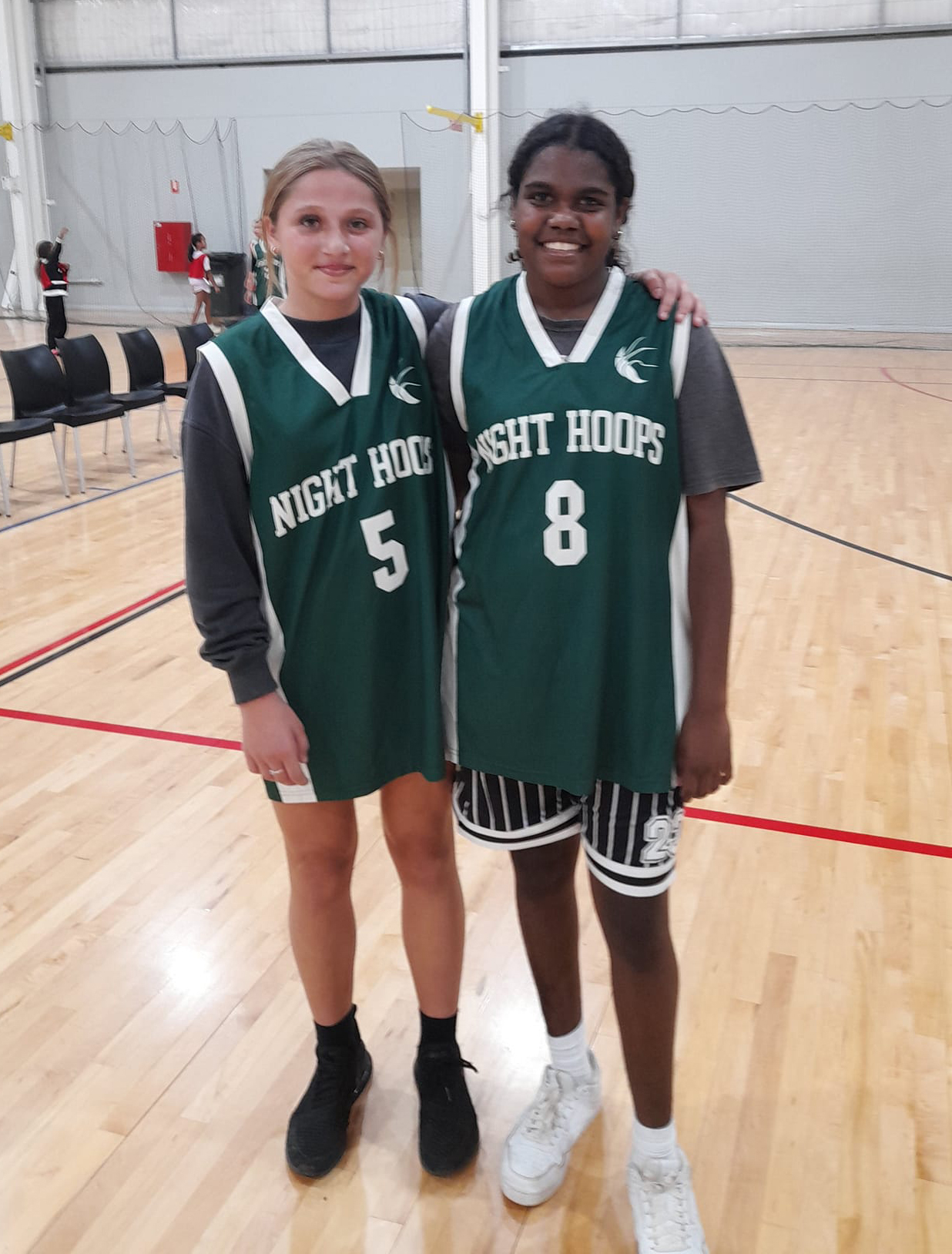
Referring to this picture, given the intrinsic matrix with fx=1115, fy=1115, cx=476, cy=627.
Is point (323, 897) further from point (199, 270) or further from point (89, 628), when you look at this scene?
point (199, 270)

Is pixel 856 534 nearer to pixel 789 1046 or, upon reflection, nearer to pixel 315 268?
pixel 789 1046

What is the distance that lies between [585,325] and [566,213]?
0.13m

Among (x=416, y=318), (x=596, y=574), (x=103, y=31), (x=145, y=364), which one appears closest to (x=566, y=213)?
(x=416, y=318)

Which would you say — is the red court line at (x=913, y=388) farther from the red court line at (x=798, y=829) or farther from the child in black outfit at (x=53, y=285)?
the child in black outfit at (x=53, y=285)

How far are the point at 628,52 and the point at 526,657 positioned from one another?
1390cm

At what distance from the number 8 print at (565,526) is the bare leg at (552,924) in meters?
Result: 0.43

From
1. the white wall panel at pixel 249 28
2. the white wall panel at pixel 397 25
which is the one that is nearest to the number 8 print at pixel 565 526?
the white wall panel at pixel 397 25

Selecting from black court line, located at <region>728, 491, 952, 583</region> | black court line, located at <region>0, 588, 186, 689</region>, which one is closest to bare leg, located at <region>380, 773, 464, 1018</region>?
black court line, located at <region>0, 588, 186, 689</region>

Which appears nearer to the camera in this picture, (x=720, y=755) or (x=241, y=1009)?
(x=720, y=755)

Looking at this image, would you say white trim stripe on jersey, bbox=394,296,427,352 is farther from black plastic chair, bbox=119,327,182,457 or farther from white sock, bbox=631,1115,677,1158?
black plastic chair, bbox=119,327,182,457

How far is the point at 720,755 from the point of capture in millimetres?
1397

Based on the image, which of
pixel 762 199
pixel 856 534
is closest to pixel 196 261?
pixel 762 199

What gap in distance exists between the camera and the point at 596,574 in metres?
1.32

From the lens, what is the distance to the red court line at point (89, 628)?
374cm
